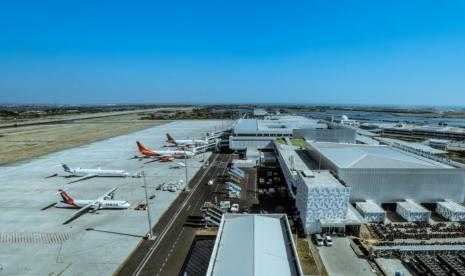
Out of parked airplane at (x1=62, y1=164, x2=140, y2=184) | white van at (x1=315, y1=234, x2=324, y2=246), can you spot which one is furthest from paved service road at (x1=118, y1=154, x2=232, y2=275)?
parked airplane at (x1=62, y1=164, x2=140, y2=184)

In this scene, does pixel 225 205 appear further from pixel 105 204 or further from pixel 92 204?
pixel 92 204

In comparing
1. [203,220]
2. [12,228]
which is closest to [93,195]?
[12,228]

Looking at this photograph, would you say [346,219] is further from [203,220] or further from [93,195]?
[93,195]

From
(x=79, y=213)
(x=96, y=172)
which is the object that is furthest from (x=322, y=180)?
(x=96, y=172)

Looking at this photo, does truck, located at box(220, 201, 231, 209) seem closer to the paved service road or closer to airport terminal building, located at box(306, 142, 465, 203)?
the paved service road

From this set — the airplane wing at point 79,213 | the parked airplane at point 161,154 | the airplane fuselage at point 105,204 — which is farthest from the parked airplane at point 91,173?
the airplane fuselage at point 105,204
